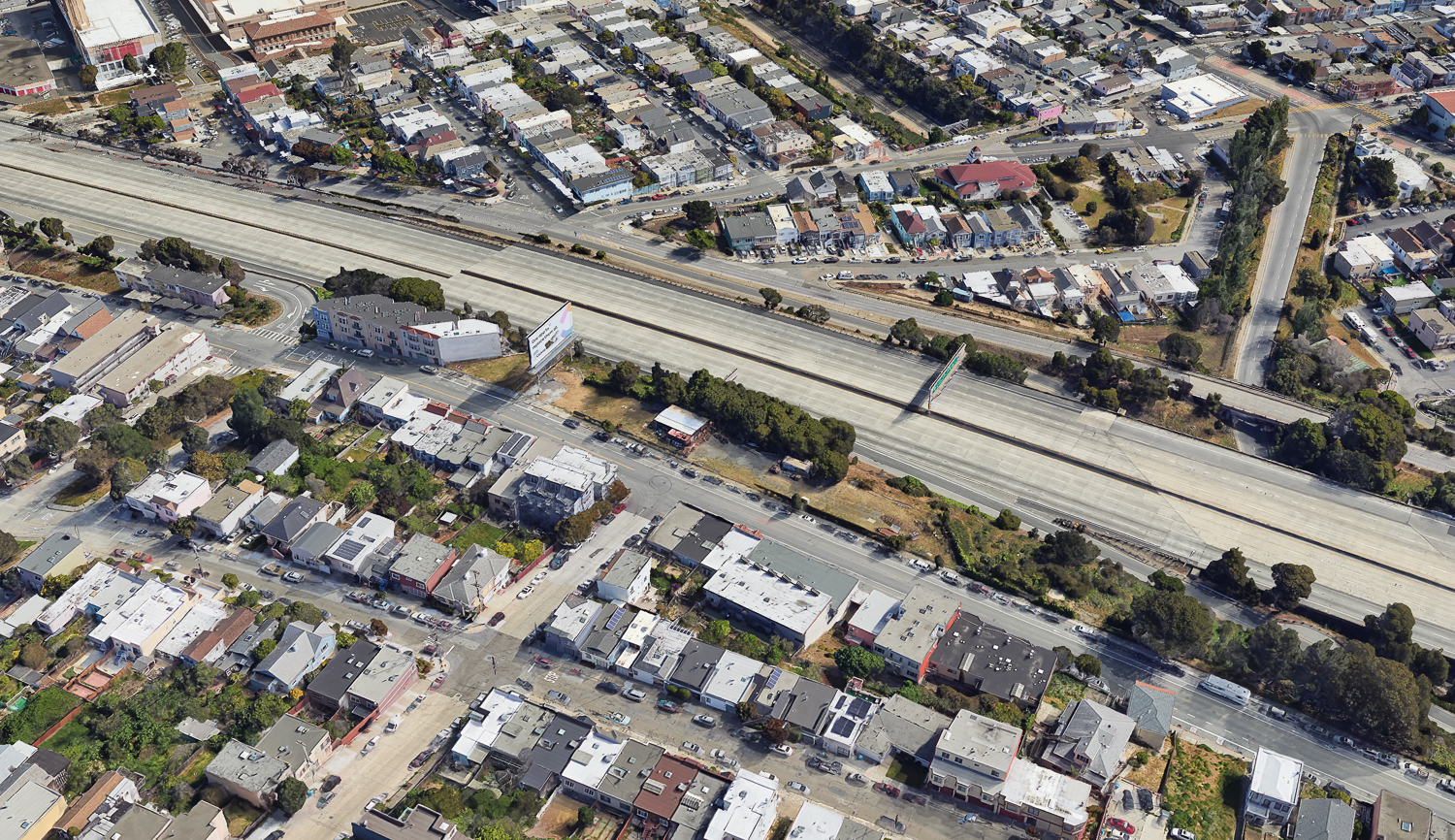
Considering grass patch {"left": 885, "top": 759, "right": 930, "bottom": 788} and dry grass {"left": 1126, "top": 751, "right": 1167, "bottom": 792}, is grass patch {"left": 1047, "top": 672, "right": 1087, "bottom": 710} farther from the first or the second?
grass patch {"left": 885, "top": 759, "right": 930, "bottom": 788}

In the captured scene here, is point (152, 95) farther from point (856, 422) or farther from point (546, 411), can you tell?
point (856, 422)

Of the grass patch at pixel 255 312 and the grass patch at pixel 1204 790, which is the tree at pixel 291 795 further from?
the grass patch at pixel 255 312

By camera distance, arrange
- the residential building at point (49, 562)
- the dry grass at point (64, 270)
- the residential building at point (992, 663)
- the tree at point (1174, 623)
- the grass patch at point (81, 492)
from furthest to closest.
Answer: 1. the dry grass at point (64, 270)
2. the grass patch at point (81, 492)
3. the residential building at point (49, 562)
4. the tree at point (1174, 623)
5. the residential building at point (992, 663)

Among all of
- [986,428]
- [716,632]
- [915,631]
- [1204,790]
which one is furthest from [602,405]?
[1204,790]

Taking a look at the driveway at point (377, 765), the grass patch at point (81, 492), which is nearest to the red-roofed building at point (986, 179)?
the driveway at point (377, 765)

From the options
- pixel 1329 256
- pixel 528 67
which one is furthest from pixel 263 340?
pixel 1329 256

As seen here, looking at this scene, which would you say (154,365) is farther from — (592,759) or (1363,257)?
(1363,257)

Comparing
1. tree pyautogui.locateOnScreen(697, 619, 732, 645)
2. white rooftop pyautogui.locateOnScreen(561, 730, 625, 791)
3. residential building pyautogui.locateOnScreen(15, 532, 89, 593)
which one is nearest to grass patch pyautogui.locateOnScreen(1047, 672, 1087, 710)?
tree pyautogui.locateOnScreen(697, 619, 732, 645)
